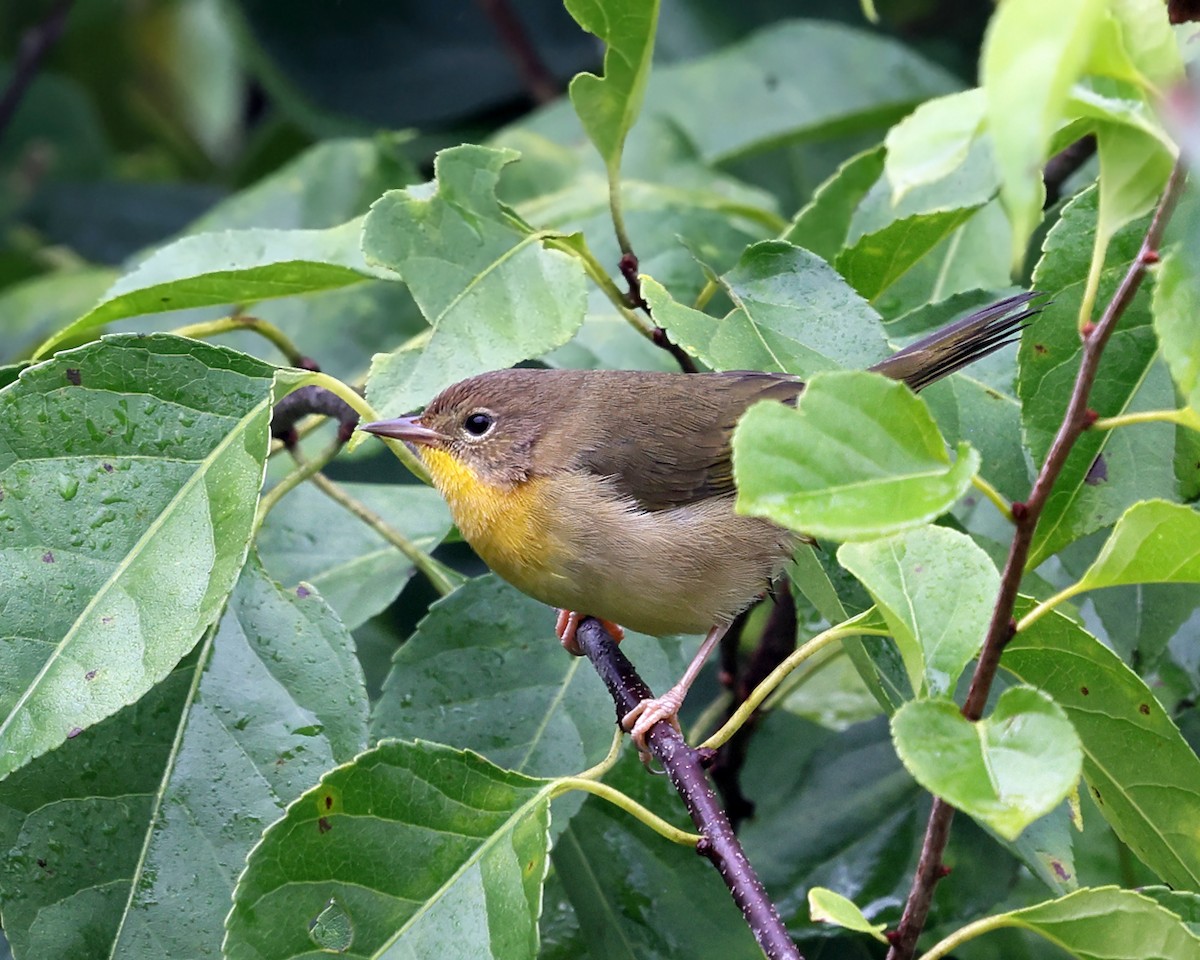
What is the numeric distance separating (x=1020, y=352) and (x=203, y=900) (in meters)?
1.52

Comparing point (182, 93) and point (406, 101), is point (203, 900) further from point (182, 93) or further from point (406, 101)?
point (182, 93)

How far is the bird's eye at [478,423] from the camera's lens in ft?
11.1

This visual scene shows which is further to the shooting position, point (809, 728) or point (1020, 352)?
point (809, 728)

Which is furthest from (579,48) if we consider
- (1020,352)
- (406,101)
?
(1020,352)

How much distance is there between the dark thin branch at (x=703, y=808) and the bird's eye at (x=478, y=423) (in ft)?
3.26

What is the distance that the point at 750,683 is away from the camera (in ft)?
9.57

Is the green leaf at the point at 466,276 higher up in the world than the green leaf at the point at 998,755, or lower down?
higher up

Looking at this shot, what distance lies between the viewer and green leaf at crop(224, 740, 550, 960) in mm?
1710

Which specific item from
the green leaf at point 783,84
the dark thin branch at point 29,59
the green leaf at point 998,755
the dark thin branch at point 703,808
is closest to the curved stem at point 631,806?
the dark thin branch at point 703,808

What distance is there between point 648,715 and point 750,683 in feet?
2.03

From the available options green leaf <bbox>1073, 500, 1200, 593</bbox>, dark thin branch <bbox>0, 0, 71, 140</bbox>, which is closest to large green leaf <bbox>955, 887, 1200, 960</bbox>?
green leaf <bbox>1073, 500, 1200, 593</bbox>

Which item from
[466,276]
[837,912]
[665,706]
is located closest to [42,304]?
[466,276]

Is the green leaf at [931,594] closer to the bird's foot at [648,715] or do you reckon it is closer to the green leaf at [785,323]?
the green leaf at [785,323]

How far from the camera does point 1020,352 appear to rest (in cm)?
200
